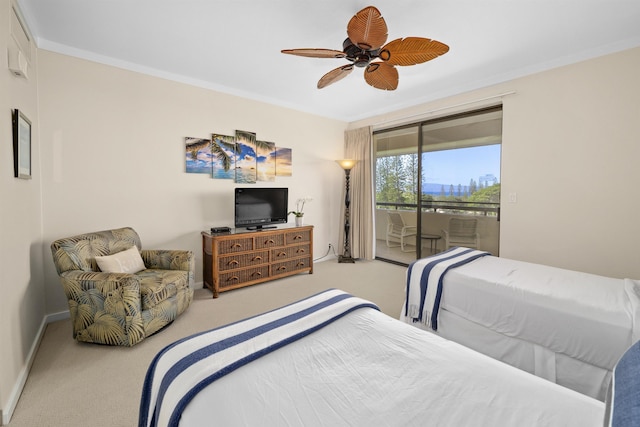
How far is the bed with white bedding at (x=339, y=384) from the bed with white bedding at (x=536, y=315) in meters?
0.98

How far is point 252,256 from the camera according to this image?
12.5 feet

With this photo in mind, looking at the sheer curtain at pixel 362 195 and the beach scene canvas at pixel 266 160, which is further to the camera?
the sheer curtain at pixel 362 195

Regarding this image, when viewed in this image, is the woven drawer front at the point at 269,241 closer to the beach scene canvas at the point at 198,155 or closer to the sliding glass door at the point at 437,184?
the beach scene canvas at the point at 198,155

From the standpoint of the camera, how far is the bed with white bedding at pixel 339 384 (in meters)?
0.89

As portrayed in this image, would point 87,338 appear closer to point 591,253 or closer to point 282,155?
A: point 282,155

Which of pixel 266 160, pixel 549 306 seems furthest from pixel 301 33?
pixel 549 306

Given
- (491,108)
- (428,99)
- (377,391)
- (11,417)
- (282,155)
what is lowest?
(11,417)

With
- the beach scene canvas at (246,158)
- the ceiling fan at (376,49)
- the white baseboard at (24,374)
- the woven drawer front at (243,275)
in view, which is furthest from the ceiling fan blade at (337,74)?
the white baseboard at (24,374)

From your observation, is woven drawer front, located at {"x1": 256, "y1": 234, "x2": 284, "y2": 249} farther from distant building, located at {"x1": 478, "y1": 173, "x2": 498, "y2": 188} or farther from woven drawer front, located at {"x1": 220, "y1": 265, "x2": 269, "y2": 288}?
distant building, located at {"x1": 478, "y1": 173, "x2": 498, "y2": 188}

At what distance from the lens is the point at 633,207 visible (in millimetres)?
2713

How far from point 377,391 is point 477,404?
322mm

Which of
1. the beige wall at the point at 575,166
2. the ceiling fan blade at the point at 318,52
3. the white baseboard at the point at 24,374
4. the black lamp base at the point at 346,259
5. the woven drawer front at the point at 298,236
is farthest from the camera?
the black lamp base at the point at 346,259

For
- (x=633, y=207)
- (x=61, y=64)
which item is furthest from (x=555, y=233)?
(x=61, y=64)

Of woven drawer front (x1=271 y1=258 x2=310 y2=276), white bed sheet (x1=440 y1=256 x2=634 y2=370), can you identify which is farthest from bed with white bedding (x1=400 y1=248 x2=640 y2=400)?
woven drawer front (x1=271 y1=258 x2=310 y2=276)
